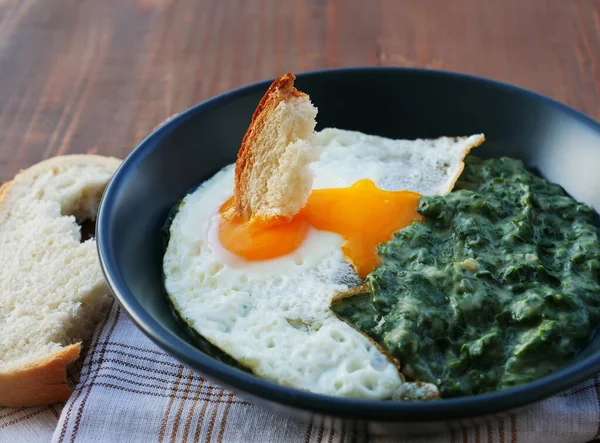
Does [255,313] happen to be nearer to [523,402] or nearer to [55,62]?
[523,402]

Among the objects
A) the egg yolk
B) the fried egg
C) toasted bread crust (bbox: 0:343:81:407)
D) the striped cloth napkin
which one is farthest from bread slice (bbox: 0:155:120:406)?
the egg yolk

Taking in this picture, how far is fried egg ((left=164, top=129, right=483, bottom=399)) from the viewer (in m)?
3.09

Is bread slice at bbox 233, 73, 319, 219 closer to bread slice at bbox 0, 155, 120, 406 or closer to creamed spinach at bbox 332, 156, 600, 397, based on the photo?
creamed spinach at bbox 332, 156, 600, 397

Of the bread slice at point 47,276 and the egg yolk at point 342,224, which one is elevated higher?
the egg yolk at point 342,224

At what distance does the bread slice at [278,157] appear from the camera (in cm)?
369

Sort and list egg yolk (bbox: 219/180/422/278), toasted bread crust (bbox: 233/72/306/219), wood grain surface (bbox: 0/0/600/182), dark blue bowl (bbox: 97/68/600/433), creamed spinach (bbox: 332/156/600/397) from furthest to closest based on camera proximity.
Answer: wood grain surface (bbox: 0/0/600/182)
toasted bread crust (bbox: 233/72/306/219)
egg yolk (bbox: 219/180/422/278)
creamed spinach (bbox: 332/156/600/397)
dark blue bowl (bbox: 97/68/600/433)

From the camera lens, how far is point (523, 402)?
2697 mm

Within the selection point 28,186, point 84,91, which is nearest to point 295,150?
point 28,186

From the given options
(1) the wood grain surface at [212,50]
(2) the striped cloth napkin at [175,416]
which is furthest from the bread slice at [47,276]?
(1) the wood grain surface at [212,50]

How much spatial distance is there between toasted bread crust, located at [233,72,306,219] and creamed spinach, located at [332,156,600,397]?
31.0 inches

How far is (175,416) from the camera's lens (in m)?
3.37

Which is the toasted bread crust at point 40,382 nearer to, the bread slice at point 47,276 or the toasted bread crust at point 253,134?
the bread slice at point 47,276

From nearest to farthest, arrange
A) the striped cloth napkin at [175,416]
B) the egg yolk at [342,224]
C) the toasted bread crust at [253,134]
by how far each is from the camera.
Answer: the striped cloth napkin at [175,416], the egg yolk at [342,224], the toasted bread crust at [253,134]

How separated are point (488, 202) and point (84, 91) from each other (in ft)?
12.6
